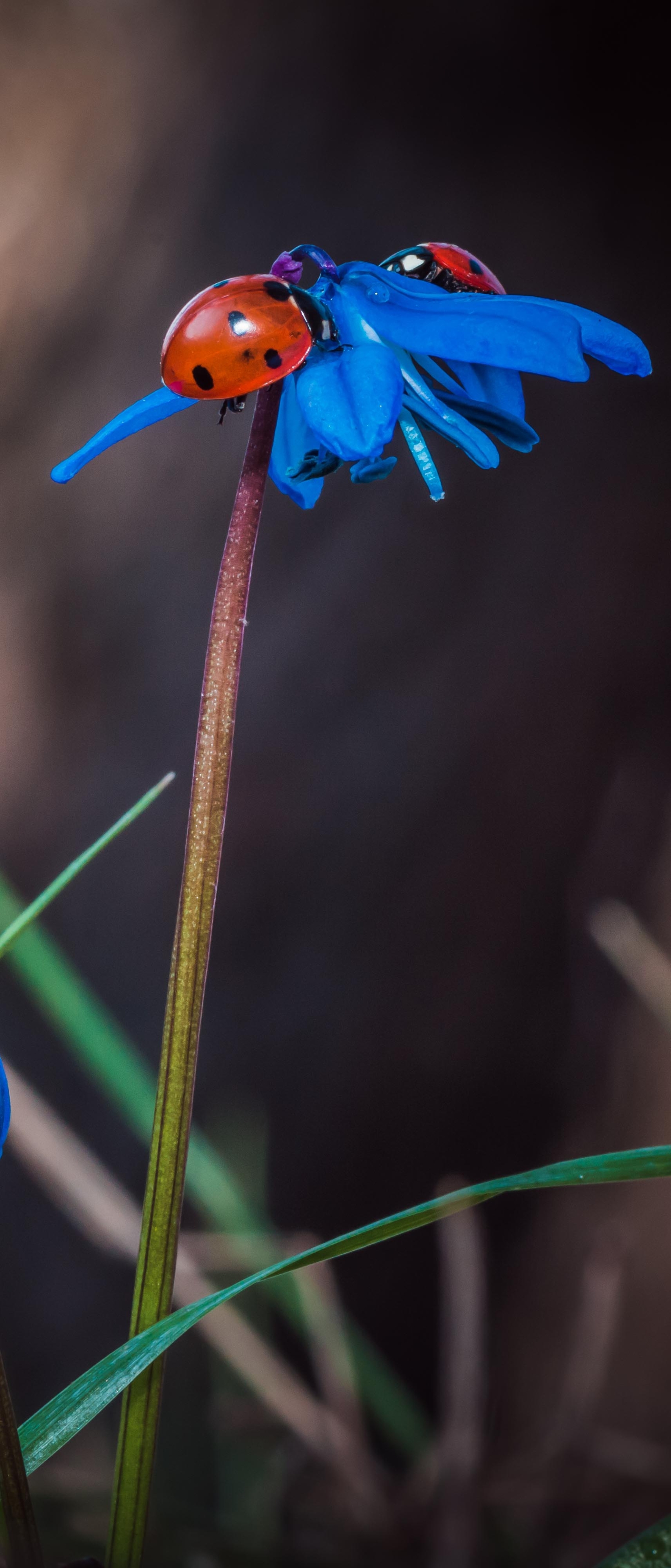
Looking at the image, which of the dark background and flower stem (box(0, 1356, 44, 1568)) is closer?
flower stem (box(0, 1356, 44, 1568))

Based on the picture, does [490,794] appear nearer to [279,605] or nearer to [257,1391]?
[279,605]

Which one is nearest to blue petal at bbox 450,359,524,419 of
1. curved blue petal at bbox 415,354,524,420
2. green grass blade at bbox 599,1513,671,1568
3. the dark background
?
curved blue petal at bbox 415,354,524,420

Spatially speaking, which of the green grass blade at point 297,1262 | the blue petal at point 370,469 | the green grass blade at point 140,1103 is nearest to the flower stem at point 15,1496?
the green grass blade at point 297,1262

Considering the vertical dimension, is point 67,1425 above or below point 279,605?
below

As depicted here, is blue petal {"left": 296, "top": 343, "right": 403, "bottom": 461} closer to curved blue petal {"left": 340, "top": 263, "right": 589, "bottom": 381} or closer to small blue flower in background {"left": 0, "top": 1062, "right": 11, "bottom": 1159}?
curved blue petal {"left": 340, "top": 263, "right": 589, "bottom": 381}

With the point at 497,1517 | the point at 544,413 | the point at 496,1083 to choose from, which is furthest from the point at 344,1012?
the point at 544,413
